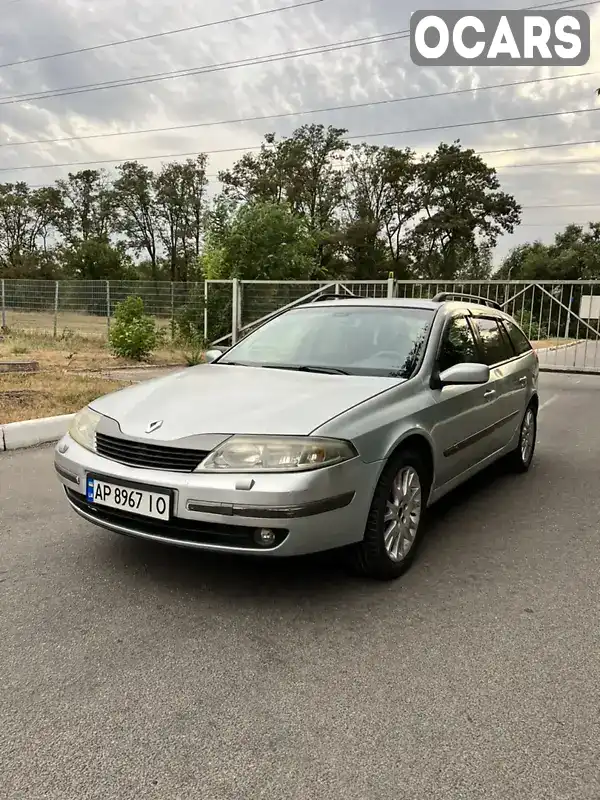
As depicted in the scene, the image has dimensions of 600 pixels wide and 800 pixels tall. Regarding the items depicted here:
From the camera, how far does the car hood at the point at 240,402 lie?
305 centimetres

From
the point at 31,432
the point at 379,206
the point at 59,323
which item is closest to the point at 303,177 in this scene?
the point at 379,206

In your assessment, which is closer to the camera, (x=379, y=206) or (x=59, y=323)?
(x=59, y=323)

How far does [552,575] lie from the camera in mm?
3551

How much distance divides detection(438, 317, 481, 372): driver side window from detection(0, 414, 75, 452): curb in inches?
145

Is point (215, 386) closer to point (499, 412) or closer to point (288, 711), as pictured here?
point (288, 711)

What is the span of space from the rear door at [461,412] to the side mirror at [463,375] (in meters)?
0.10

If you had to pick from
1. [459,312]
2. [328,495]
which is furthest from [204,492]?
[459,312]

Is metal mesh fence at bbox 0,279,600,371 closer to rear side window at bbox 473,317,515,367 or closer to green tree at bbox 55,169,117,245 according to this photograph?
rear side window at bbox 473,317,515,367

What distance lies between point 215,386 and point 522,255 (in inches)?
2497

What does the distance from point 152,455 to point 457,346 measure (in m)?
2.29

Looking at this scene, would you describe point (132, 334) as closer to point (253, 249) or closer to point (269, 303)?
point (269, 303)

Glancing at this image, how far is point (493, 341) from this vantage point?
5.08 metres

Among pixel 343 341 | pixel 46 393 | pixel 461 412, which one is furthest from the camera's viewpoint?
pixel 46 393

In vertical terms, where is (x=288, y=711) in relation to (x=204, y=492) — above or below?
below
